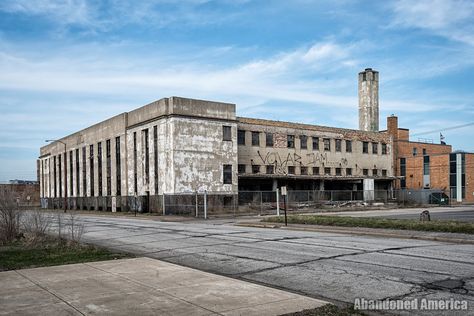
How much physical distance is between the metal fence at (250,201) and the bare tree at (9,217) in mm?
20725

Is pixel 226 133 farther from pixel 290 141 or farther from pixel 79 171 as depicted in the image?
pixel 79 171

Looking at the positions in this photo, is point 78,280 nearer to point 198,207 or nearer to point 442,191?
point 198,207

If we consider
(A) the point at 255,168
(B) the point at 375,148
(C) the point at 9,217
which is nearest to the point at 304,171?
(A) the point at 255,168

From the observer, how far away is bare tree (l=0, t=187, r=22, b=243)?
17.5m

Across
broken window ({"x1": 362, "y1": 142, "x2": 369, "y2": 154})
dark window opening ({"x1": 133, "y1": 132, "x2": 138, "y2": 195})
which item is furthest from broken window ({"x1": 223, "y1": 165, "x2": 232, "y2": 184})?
broken window ({"x1": 362, "y1": 142, "x2": 369, "y2": 154})

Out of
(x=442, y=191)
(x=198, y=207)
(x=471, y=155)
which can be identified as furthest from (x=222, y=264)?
(x=471, y=155)

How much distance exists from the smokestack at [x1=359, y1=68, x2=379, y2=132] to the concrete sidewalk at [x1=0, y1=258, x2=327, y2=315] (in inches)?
2798

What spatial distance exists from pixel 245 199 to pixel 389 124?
34690 mm

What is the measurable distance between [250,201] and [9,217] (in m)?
32.2

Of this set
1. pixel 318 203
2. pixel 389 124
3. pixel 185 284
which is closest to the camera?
pixel 185 284

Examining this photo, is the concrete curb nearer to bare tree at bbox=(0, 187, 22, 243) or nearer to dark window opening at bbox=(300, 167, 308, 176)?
bare tree at bbox=(0, 187, 22, 243)

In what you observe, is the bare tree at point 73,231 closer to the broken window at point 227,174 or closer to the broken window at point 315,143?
the broken window at point 227,174

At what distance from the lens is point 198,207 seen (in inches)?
1709

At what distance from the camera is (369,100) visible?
7762 centimetres
